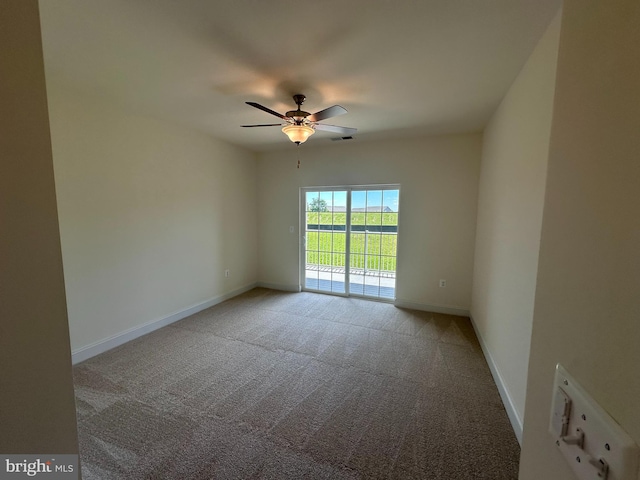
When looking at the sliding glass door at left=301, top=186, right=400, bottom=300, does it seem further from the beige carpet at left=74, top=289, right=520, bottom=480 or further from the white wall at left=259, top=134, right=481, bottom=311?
the beige carpet at left=74, top=289, right=520, bottom=480

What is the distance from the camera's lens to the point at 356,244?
4.60 metres

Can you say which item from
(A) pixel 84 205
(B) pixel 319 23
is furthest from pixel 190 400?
(B) pixel 319 23

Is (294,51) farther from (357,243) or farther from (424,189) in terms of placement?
(357,243)

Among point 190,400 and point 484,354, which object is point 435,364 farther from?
point 190,400

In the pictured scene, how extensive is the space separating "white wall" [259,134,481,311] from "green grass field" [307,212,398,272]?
0.74 ft

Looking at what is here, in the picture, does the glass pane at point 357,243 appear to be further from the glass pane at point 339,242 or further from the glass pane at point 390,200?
the glass pane at point 390,200

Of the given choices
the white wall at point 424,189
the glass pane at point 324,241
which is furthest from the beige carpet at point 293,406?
the glass pane at point 324,241

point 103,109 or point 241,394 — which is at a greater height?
point 103,109

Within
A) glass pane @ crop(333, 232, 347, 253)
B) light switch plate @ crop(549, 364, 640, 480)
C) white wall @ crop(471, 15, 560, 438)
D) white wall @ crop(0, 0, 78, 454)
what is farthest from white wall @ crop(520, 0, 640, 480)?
glass pane @ crop(333, 232, 347, 253)

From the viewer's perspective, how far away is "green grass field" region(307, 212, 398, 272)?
434cm

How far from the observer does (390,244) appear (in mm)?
4336

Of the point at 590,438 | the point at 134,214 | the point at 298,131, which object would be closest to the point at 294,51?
the point at 298,131

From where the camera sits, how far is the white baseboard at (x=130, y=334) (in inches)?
104

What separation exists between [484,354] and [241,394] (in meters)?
2.47
